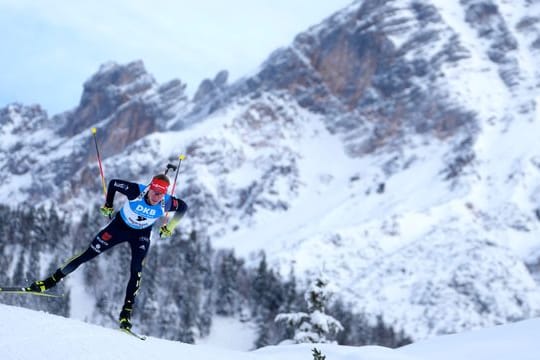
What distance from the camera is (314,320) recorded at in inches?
901

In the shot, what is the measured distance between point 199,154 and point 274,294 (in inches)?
4481

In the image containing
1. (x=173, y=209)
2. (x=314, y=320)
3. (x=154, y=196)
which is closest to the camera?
(x=154, y=196)

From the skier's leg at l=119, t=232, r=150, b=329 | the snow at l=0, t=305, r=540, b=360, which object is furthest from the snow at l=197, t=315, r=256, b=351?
the skier's leg at l=119, t=232, r=150, b=329

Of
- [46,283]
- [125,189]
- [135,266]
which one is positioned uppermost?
[125,189]

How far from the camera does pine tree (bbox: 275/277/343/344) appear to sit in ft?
74.4

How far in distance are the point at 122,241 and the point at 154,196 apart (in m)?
1.08

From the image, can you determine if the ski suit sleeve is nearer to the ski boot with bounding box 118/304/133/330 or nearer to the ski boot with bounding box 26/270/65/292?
the ski boot with bounding box 26/270/65/292

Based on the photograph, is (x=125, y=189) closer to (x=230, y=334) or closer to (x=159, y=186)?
(x=159, y=186)

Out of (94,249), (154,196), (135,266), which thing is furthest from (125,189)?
(135,266)

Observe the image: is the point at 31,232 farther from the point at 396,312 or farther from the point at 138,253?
the point at 138,253

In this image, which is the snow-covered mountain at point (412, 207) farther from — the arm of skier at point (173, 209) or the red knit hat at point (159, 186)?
the red knit hat at point (159, 186)

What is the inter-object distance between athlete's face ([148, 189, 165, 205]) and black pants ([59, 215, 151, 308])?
0.64 m

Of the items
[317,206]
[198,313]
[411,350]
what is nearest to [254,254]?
[317,206]

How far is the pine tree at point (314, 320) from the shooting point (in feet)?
74.4
